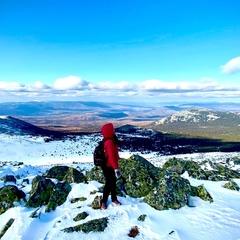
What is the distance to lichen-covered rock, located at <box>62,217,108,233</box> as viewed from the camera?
854 cm

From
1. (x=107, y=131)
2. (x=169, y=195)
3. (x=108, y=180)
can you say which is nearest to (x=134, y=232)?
(x=108, y=180)

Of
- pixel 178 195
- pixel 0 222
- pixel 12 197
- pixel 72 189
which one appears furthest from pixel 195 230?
pixel 12 197

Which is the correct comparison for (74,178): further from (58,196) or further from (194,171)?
(194,171)

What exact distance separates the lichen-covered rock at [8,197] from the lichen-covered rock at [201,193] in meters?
8.95

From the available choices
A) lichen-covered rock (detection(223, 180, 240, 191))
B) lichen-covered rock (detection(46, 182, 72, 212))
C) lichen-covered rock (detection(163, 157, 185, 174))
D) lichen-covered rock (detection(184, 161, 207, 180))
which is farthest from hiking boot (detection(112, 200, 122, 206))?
lichen-covered rock (detection(184, 161, 207, 180))

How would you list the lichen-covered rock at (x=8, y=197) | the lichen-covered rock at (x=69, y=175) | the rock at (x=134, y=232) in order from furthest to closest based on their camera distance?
the lichen-covered rock at (x=69, y=175) < the lichen-covered rock at (x=8, y=197) < the rock at (x=134, y=232)

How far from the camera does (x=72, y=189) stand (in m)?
12.4

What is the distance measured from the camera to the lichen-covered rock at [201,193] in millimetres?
10885

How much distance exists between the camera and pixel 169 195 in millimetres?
10367

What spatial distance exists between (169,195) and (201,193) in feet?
6.14

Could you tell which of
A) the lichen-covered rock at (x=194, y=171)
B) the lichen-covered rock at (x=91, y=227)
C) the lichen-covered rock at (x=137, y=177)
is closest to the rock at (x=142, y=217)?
the lichen-covered rock at (x=91, y=227)

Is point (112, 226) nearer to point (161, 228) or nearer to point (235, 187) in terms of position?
point (161, 228)

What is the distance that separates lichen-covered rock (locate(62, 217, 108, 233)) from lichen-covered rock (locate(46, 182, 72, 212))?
2521 millimetres

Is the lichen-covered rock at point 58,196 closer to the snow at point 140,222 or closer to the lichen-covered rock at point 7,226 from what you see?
the snow at point 140,222
